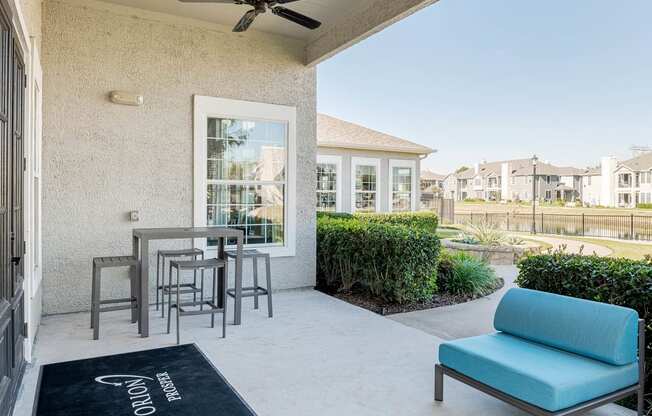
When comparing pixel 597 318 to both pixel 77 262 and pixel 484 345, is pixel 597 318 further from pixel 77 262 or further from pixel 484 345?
pixel 77 262

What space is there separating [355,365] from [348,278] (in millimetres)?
2828

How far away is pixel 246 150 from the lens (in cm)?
643

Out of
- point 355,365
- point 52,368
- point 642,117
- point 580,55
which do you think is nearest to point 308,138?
point 355,365

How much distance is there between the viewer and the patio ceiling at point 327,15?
17.0 ft

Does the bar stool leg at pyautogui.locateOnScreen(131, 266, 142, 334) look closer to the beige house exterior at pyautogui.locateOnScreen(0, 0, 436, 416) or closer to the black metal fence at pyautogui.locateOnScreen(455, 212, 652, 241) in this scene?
the beige house exterior at pyautogui.locateOnScreen(0, 0, 436, 416)

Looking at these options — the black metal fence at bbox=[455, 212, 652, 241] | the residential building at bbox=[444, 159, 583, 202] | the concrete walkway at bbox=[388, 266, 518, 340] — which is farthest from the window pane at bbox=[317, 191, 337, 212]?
the residential building at bbox=[444, 159, 583, 202]

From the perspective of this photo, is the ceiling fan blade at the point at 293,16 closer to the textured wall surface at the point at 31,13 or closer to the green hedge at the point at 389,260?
the textured wall surface at the point at 31,13

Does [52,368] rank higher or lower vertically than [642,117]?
lower

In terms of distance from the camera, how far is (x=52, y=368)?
3592 millimetres

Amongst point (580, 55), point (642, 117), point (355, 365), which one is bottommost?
point (355, 365)

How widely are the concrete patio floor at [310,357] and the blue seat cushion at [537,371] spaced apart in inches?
14.4

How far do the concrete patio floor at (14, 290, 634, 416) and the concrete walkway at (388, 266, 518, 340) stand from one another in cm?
28

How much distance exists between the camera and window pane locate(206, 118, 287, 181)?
618cm

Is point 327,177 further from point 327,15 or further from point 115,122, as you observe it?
point 115,122
